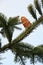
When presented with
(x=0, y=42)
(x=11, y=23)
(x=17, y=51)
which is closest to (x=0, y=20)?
(x=11, y=23)

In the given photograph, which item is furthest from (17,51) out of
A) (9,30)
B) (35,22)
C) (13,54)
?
(35,22)

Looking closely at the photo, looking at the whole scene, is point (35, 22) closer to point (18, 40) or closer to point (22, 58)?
point (18, 40)

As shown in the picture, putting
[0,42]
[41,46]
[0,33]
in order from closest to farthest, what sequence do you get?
[41,46] → [0,42] → [0,33]

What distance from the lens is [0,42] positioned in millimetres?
2504

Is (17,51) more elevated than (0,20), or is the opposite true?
(0,20)

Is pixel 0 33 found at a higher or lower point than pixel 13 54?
higher

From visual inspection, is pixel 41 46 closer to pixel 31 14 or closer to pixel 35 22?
pixel 35 22

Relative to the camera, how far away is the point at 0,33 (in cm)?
275

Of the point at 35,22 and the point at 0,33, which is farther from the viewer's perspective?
the point at 0,33

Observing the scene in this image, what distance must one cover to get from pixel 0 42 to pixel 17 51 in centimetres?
27

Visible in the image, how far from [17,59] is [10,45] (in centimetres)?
33

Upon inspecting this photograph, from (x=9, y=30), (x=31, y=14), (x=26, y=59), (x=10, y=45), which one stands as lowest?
(x=26, y=59)

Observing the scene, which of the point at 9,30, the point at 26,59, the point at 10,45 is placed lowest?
the point at 26,59

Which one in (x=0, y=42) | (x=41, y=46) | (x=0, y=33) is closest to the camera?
(x=41, y=46)
